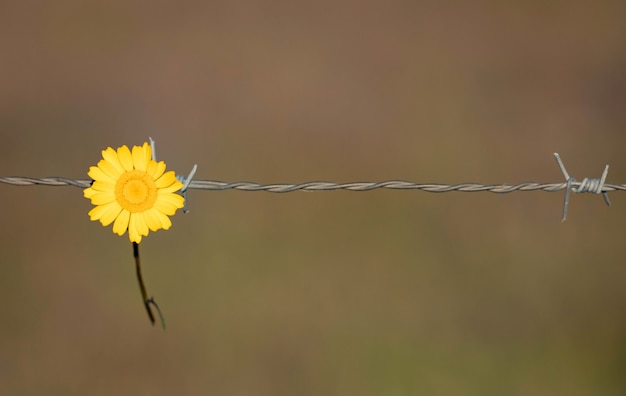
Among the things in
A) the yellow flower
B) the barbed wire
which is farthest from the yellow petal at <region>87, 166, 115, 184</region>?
the barbed wire

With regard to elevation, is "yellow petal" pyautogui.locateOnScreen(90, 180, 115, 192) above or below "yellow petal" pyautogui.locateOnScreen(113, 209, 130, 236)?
above

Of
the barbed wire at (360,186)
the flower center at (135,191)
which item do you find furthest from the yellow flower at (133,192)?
the barbed wire at (360,186)

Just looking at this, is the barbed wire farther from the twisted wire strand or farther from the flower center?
the flower center

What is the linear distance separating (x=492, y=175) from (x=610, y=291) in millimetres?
696

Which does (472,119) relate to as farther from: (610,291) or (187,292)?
(187,292)

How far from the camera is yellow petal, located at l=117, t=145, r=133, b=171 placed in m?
1.03

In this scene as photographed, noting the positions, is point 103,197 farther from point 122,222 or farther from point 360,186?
point 360,186

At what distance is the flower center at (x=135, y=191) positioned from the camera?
1.03 meters

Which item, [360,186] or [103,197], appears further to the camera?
[360,186]

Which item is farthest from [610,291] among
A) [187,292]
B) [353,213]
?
[187,292]

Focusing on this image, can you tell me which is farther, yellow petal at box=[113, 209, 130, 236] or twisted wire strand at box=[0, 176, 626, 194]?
twisted wire strand at box=[0, 176, 626, 194]

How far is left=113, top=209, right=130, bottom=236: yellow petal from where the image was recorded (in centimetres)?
104

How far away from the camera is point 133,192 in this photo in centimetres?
103

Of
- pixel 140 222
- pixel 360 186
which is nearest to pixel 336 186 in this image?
pixel 360 186
